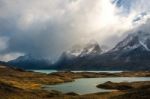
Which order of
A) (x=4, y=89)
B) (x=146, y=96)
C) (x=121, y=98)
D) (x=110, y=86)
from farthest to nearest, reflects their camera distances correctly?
(x=110, y=86)
(x=4, y=89)
(x=121, y=98)
(x=146, y=96)

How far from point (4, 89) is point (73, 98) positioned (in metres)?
24.5

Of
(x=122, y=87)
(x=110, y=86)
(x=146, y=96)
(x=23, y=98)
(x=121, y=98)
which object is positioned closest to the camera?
(x=146, y=96)

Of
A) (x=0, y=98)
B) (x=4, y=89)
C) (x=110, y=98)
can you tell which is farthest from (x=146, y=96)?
(x=4, y=89)

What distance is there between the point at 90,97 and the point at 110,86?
247ft

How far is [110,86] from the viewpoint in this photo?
551 ft

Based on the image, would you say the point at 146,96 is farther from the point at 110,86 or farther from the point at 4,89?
the point at 110,86

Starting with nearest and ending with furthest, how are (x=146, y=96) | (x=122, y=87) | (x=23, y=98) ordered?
1. (x=146, y=96)
2. (x=23, y=98)
3. (x=122, y=87)

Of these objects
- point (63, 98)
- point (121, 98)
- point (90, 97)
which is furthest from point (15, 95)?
point (121, 98)

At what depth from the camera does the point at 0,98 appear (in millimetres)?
90500

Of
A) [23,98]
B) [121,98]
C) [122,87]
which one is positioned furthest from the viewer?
[122,87]

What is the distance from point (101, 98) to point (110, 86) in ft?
246

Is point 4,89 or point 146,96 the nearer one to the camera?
point 146,96

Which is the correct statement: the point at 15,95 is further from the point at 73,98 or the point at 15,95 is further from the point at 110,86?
the point at 110,86

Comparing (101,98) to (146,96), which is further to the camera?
(101,98)
